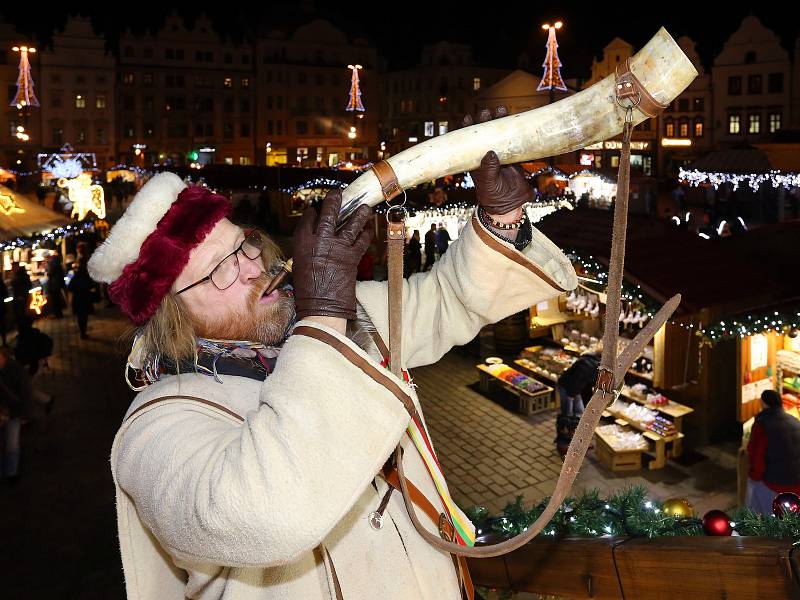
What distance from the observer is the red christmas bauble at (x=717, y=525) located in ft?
8.87

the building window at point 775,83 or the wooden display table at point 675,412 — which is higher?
the building window at point 775,83

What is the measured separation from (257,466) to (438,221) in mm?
19598

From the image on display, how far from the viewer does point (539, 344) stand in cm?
1424

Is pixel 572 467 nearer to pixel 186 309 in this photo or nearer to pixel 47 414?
pixel 186 309

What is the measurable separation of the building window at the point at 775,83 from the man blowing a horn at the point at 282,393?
49.0m

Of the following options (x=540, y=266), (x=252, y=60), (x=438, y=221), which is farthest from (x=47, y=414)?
(x=252, y=60)

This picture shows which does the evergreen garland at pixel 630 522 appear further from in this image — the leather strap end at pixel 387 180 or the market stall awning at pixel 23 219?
the market stall awning at pixel 23 219

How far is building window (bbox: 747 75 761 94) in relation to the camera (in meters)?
43.8

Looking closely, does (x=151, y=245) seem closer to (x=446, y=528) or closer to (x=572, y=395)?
(x=446, y=528)

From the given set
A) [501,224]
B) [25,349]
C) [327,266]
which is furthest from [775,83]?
[327,266]

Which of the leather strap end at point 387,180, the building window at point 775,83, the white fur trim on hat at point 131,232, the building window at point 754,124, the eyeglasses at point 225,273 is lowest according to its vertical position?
the eyeglasses at point 225,273

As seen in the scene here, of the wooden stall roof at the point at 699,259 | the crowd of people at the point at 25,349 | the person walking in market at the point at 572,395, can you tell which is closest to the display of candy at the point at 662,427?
the person walking in market at the point at 572,395

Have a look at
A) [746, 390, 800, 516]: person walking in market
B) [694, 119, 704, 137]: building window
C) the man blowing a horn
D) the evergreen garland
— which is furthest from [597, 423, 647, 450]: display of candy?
[694, 119, 704, 137]: building window

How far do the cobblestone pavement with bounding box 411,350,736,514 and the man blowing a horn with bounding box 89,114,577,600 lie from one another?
19.7 feet
